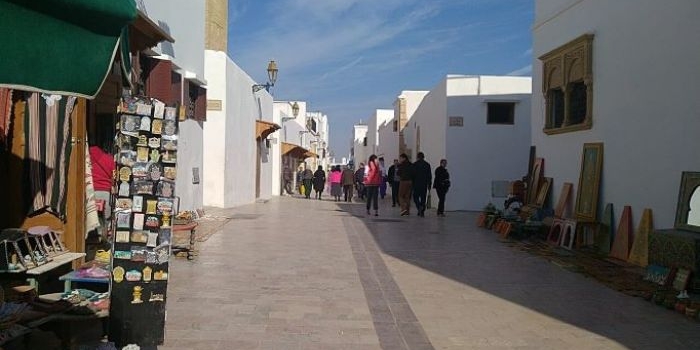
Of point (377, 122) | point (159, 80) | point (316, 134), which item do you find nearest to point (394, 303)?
point (159, 80)

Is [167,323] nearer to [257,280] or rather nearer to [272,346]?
[272,346]

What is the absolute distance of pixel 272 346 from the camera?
15.5 feet

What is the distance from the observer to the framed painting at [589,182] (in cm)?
1000

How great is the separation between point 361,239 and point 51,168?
611 centimetres

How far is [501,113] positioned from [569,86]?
7.31 metres

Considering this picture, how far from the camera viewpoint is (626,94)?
30.2 feet

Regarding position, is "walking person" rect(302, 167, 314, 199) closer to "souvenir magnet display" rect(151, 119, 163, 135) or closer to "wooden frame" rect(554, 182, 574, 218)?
"wooden frame" rect(554, 182, 574, 218)

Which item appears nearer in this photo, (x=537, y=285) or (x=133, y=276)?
(x=133, y=276)

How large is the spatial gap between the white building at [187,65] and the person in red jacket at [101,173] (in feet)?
9.84

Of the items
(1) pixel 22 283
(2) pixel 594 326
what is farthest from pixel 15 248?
(2) pixel 594 326

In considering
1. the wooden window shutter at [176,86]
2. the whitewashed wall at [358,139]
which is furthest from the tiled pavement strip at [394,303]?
the whitewashed wall at [358,139]

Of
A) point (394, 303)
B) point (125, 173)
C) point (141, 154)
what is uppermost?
point (141, 154)

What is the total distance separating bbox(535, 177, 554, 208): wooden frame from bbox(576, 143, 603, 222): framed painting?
1.30 m

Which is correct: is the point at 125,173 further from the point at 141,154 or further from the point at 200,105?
the point at 200,105
